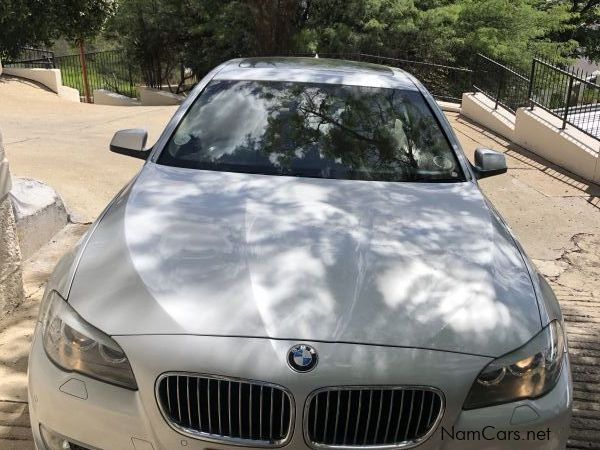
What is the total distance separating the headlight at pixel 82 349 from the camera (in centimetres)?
200

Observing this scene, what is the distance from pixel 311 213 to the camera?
2.71 metres

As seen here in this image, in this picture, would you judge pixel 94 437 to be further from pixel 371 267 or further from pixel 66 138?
pixel 66 138

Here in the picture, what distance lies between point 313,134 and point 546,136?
719 centimetres

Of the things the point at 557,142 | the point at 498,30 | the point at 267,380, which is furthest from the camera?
the point at 498,30

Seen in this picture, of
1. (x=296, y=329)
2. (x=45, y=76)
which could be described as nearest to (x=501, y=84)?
(x=296, y=329)

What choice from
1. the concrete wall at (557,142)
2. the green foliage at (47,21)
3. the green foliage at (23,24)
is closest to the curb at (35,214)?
the concrete wall at (557,142)

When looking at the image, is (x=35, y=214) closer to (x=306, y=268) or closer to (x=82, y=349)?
(x=82, y=349)

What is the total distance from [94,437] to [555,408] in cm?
156

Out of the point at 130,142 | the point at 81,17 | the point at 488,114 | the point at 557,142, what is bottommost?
the point at 557,142

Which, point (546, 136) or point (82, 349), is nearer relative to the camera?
point (82, 349)

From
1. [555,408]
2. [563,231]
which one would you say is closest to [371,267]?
[555,408]

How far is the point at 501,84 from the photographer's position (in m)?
11.8

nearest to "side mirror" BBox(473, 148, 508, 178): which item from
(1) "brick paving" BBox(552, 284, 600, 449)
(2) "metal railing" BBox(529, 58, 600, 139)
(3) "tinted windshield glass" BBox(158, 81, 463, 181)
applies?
(3) "tinted windshield glass" BBox(158, 81, 463, 181)

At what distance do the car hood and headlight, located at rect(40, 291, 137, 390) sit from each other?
0.04 metres
